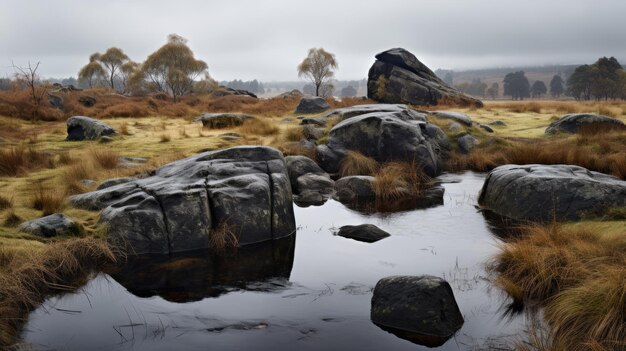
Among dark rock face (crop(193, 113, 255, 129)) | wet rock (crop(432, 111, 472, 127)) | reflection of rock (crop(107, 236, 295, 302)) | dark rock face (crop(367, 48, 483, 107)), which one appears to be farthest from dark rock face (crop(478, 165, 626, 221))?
dark rock face (crop(367, 48, 483, 107))

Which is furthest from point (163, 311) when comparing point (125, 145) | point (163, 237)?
point (125, 145)

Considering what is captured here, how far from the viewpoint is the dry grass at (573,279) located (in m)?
4.72

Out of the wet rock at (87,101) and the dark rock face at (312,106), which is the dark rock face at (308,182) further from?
the wet rock at (87,101)

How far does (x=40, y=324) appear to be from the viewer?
5.65 metres

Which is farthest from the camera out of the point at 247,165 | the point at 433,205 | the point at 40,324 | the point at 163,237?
the point at 433,205

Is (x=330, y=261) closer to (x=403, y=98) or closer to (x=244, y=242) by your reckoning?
(x=244, y=242)

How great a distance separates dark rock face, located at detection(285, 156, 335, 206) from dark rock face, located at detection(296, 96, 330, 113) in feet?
50.5

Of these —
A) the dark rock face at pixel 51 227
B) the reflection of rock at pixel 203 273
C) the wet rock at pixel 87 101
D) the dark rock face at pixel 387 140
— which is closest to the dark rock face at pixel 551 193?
the dark rock face at pixel 387 140

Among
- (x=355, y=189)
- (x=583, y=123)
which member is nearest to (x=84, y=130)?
(x=355, y=189)

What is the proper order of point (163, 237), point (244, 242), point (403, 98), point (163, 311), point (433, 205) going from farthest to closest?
point (403, 98), point (433, 205), point (244, 242), point (163, 237), point (163, 311)

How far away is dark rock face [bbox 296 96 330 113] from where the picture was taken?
29.3 meters

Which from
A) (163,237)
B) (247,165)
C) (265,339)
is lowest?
(265,339)

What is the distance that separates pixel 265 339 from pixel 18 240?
4577 millimetres

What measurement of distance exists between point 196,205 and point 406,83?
92.0ft
